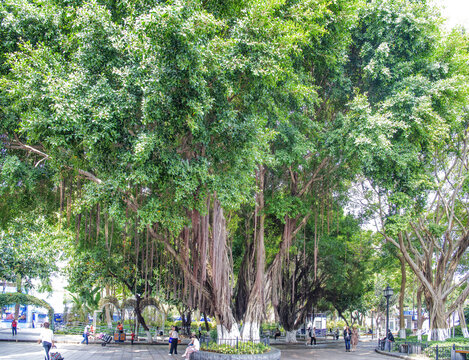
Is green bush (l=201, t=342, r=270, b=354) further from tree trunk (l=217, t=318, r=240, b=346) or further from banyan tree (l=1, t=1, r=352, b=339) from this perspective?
banyan tree (l=1, t=1, r=352, b=339)

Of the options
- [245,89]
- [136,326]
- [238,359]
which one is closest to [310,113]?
[245,89]

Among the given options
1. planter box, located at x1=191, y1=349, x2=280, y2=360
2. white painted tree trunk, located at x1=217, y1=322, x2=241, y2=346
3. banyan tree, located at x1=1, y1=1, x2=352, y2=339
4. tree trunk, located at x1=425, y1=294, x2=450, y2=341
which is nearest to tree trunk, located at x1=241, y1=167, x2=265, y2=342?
white painted tree trunk, located at x1=217, y1=322, x2=241, y2=346

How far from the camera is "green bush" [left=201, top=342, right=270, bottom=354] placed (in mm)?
12312

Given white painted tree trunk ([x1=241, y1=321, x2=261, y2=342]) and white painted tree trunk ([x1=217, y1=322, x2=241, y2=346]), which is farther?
white painted tree trunk ([x1=241, y1=321, x2=261, y2=342])

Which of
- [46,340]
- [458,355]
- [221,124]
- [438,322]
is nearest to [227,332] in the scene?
[46,340]

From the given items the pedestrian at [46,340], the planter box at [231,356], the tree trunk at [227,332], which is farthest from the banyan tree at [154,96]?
the tree trunk at [227,332]

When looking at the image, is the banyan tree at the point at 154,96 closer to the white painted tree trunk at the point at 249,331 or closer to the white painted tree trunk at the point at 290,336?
the white painted tree trunk at the point at 249,331

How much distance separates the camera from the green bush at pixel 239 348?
40.4ft

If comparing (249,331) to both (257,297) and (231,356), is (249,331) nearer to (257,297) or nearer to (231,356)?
(257,297)

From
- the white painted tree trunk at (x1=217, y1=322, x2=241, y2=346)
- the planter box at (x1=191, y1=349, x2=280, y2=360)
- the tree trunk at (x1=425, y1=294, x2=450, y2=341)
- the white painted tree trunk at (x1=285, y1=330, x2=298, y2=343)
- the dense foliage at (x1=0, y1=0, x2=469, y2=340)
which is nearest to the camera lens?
the dense foliage at (x1=0, y1=0, x2=469, y2=340)

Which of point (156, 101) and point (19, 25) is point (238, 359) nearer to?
point (156, 101)

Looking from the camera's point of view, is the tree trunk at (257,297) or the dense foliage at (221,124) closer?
the dense foliage at (221,124)

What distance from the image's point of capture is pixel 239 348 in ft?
40.7

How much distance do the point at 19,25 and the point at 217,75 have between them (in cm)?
444
